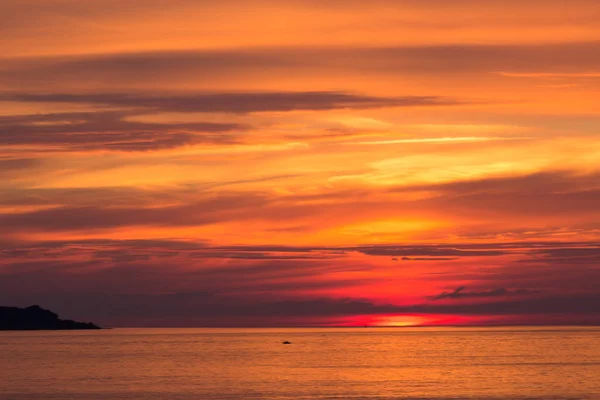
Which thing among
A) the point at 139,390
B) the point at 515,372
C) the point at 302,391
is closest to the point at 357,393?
the point at 302,391

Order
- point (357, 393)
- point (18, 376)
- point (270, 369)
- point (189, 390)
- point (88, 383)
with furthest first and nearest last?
1. point (270, 369)
2. point (18, 376)
3. point (88, 383)
4. point (189, 390)
5. point (357, 393)

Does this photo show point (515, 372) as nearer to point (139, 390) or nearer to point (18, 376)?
point (139, 390)

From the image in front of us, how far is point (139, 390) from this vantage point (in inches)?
5344

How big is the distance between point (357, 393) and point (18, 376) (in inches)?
2639

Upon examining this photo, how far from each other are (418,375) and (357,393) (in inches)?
1660

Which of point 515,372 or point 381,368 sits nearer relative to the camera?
point 515,372

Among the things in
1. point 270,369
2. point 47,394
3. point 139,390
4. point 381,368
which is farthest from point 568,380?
point 47,394

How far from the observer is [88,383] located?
489 feet

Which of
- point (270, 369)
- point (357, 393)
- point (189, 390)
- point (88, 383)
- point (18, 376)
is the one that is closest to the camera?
point (357, 393)

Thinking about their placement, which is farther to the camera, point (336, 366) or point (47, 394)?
point (336, 366)

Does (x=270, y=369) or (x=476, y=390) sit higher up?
(x=270, y=369)

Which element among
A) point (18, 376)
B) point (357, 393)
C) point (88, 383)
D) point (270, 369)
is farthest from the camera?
point (270, 369)

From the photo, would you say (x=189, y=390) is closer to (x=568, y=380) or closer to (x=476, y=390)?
(x=476, y=390)

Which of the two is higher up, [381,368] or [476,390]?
[381,368]
